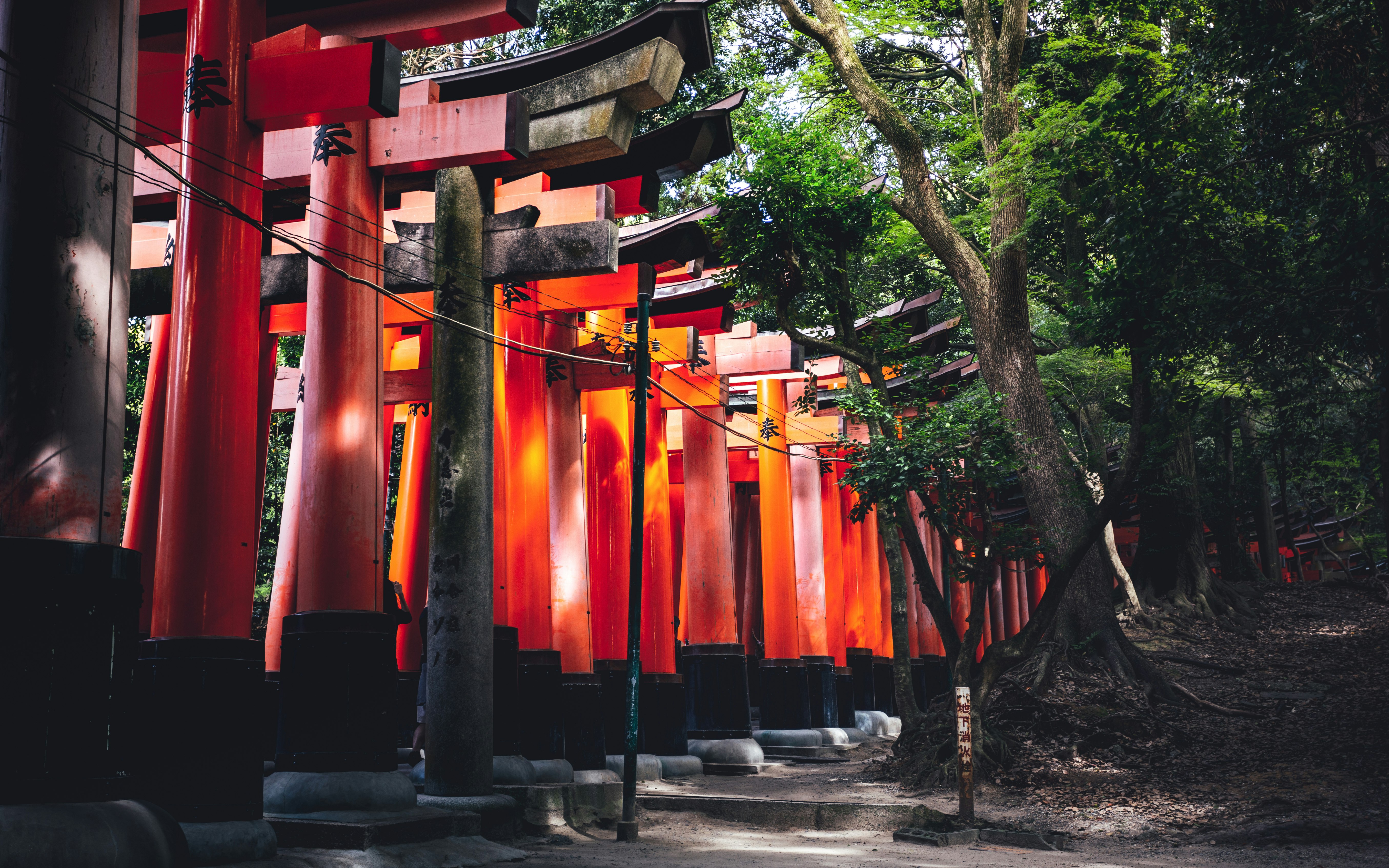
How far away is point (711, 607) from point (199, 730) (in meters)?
9.82

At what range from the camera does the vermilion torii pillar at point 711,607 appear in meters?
16.0

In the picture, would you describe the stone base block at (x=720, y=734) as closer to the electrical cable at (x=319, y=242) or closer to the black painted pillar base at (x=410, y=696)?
the black painted pillar base at (x=410, y=696)

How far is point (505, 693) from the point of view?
10.6m

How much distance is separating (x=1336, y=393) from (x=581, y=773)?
28.7 feet

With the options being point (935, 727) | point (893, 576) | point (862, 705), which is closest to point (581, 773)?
point (935, 727)

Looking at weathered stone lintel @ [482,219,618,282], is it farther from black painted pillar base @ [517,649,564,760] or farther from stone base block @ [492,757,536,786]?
stone base block @ [492,757,536,786]

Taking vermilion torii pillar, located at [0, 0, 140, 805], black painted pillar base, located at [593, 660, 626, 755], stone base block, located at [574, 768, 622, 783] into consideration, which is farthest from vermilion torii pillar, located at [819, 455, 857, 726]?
vermilion torii pillar, located at [0, 0, 140, 805]

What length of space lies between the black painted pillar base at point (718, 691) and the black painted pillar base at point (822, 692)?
8.83 ft

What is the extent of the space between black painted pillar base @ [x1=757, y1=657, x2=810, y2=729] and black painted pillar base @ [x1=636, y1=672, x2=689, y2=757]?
3.07 metres

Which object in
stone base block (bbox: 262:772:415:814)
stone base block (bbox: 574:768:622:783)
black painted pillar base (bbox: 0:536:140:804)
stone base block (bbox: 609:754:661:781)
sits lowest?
stone base block (bbox: 609:754:661:781)

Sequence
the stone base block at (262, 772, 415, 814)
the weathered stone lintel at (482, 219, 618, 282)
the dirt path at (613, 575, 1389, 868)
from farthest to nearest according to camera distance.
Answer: the weathered stone lintel at (482, 219, 618, 282) → the dirt path at (613, 575, 1389, 868) → the stone base block at (262, 772, 415, 814)

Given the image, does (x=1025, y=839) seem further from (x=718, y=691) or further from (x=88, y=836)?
(x=88, y=836)

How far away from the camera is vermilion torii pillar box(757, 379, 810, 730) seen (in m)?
18.2

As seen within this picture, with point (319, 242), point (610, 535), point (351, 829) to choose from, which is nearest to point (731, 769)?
point (610, 535)
